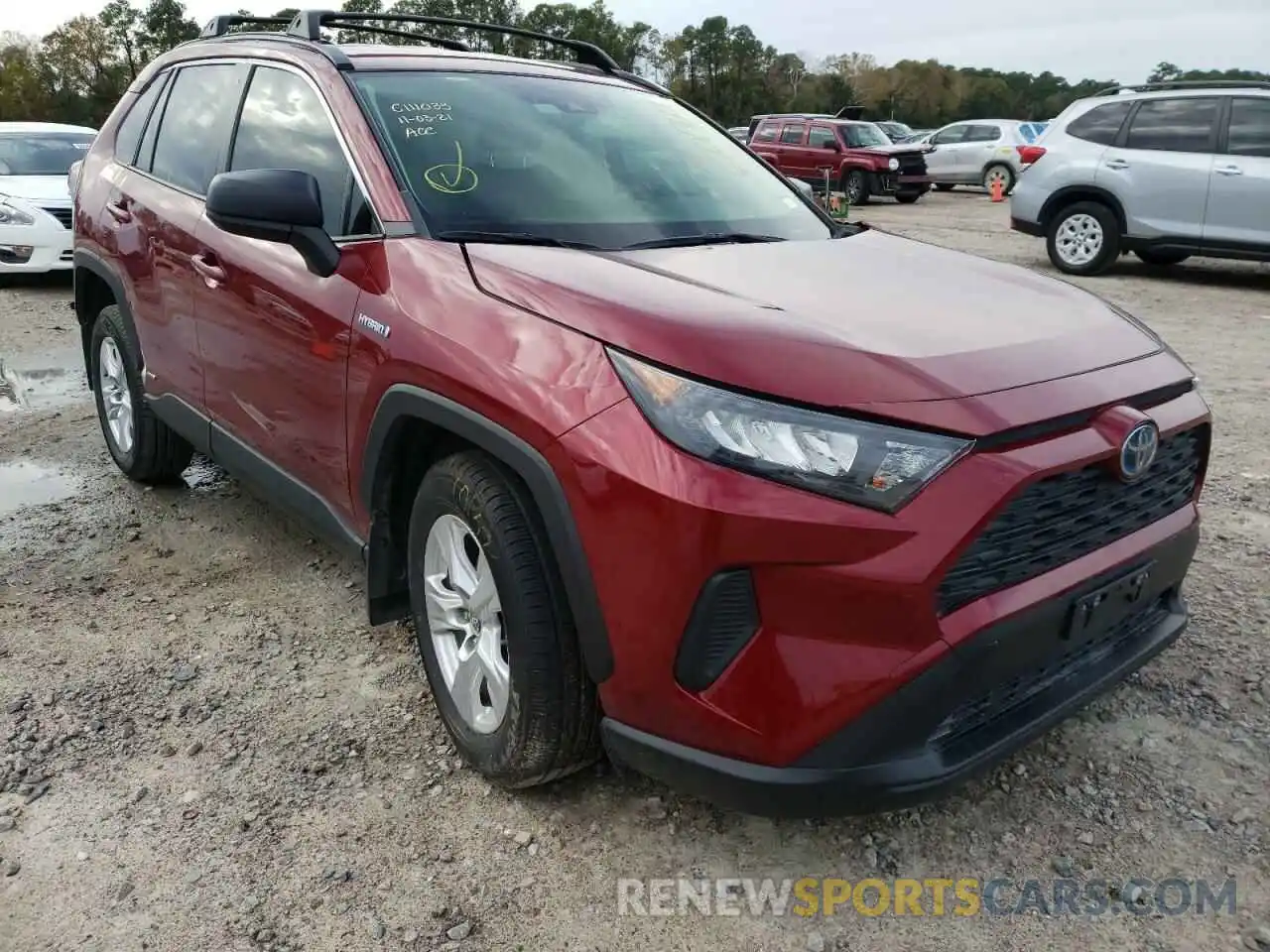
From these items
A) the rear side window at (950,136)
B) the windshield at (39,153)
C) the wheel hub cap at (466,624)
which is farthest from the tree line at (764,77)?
the wheel hub cap at (466,624)

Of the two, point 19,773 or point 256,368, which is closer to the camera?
point 19,773

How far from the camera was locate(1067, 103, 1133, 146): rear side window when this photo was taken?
9.64 metres

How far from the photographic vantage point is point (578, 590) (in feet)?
6.31

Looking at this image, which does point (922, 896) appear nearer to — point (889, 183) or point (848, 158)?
point (889, 183)

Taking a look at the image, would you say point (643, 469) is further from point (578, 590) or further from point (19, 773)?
point (19, 773)

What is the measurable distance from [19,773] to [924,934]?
2.15 metres

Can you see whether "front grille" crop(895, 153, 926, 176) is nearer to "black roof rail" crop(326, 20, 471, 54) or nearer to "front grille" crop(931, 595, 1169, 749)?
"black roof rail" crop(326, 20, 471, 54)

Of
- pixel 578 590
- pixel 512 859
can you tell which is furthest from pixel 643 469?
pixel 512 859

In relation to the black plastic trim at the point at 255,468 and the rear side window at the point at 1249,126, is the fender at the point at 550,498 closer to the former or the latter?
the black plastic trim at the point at 255,468

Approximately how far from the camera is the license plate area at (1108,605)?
1.96 meters

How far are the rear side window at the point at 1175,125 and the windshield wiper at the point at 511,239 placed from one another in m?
8.69

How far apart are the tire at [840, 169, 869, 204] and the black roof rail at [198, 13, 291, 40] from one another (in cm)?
1742

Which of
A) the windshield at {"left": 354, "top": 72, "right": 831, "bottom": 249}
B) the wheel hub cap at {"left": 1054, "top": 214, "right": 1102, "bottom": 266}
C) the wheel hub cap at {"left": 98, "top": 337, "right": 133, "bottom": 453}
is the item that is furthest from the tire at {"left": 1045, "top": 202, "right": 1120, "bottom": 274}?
the wheel hub cap at {"left": 98, "top": 337, "right": 133, "bottom": 453}

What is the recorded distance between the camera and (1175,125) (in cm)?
927
